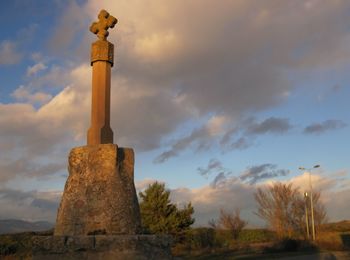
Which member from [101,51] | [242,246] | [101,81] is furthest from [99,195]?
[242,246]

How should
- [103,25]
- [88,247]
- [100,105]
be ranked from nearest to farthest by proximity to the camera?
[88,247]
[100,105]
[103,25]

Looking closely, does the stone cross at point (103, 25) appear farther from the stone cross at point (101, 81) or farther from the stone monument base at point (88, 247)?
the stone monument base at point (88, 247)

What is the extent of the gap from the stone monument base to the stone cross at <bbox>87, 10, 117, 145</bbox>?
2.22m

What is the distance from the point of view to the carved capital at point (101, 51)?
836cm

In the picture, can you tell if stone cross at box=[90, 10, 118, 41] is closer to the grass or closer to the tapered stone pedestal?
the tapered stone pedestal

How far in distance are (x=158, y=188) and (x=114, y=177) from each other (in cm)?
2429

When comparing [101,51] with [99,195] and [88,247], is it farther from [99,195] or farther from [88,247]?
[88,247]

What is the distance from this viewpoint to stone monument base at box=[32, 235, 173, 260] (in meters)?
6.09

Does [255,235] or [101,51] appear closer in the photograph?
[101,51]

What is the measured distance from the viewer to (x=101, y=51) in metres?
8.38

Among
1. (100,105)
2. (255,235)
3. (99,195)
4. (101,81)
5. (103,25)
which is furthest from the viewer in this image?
(255,235)

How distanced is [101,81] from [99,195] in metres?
2.49

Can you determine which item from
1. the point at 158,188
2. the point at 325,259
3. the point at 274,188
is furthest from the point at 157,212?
the point at 274,188

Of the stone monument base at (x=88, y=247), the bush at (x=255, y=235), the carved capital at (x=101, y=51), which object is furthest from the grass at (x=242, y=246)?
the stone monument base at (x=88, y=247)
